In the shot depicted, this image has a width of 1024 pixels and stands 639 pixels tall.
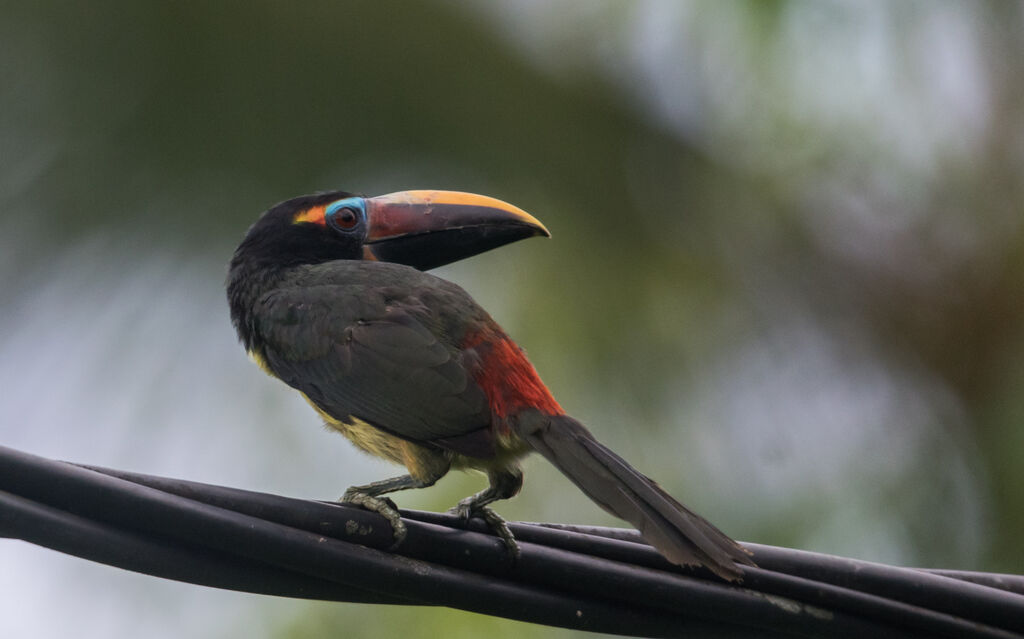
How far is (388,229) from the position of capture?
4141mm

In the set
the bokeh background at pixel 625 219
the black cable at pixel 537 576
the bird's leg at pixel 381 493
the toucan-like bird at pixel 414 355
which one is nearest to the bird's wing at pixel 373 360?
the toucan-like bird at pixel 414 355

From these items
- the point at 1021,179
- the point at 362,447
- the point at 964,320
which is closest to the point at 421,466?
the point at 362,447

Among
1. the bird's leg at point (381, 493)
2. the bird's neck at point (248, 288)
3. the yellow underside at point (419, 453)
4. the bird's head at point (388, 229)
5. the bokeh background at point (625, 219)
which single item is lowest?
the bird's leg at point (381, 493)

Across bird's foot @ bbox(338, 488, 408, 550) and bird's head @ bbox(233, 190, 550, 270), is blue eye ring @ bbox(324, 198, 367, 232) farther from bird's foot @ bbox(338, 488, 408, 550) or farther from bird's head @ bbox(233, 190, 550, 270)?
bird's foot @ bbox(338, 488, 408, 550)

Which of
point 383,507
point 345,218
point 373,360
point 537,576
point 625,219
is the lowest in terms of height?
point 537,576

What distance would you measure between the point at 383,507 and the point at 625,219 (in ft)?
16.8

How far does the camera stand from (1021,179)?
25.1 ft

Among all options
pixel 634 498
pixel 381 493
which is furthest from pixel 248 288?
pixel 634 498

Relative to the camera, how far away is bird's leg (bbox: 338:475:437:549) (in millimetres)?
2549

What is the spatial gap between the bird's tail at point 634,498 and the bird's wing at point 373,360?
20 centimetres

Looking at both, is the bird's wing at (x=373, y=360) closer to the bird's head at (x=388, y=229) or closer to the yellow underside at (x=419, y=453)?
the yellow underside at (x=419, y=453)

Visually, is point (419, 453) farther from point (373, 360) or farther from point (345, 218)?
point (345, 218)

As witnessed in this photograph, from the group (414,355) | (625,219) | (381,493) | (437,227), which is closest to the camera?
(381,493)

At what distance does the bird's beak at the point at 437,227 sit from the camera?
4.04m
